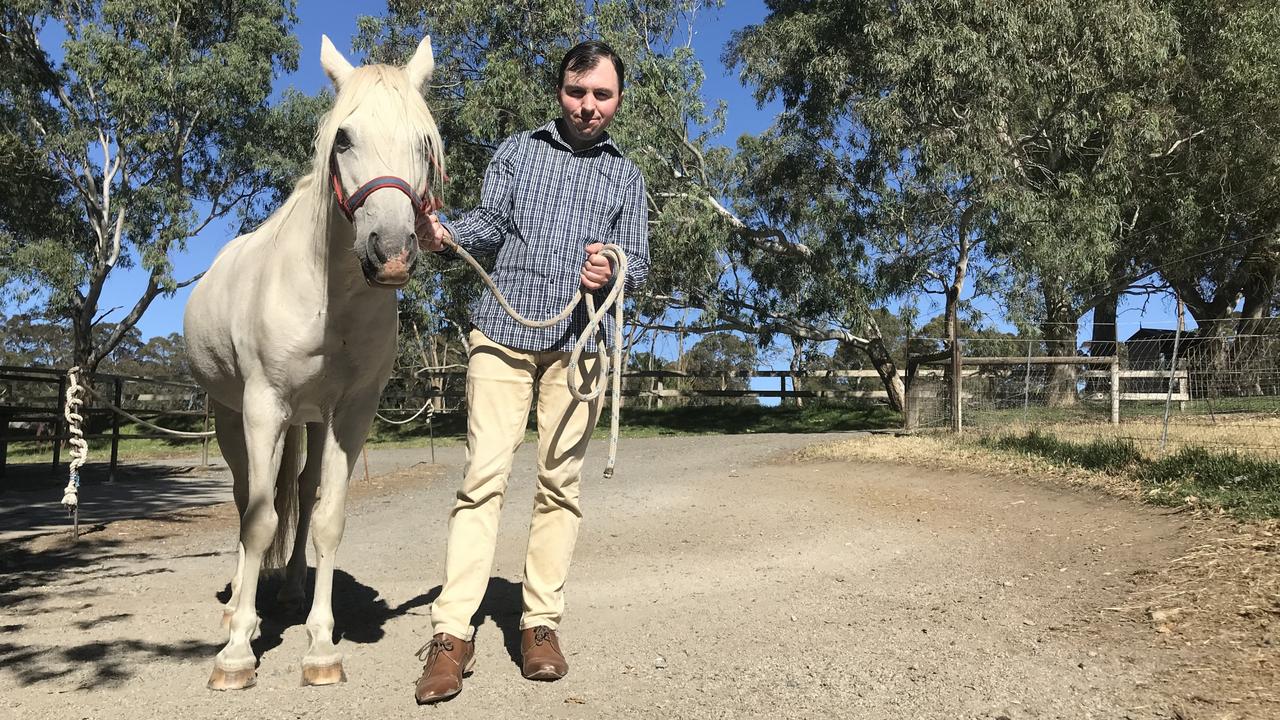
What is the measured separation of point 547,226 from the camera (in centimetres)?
313

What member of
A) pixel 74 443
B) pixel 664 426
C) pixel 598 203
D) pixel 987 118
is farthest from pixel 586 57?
pixel 664 426

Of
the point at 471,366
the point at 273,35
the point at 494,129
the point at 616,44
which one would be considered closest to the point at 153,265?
the point at 273,35

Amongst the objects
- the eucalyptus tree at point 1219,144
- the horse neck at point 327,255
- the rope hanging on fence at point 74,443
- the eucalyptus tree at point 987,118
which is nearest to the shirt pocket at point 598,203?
the horse neck at point 327,255

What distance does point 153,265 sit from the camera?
2109cm

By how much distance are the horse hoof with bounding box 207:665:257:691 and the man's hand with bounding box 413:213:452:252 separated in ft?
5.37

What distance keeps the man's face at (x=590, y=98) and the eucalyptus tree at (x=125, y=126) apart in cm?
2110

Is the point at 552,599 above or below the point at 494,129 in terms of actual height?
below

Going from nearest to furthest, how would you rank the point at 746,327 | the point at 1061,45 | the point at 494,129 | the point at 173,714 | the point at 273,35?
the point at 173,714 → the point at 1061,45 → the point at 494,129 → the point at 746,327 → the point at 273,35

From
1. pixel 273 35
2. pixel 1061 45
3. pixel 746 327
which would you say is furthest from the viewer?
pixel 273 35

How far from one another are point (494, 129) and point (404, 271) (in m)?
16.6

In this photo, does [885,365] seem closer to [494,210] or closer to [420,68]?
[494,210]

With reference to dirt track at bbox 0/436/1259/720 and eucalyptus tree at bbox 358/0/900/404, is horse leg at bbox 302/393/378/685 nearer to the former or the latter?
dirt track at bbox 0/436/1259/720

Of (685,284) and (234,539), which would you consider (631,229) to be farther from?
(685,284)

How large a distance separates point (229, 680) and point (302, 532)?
1269 mm
